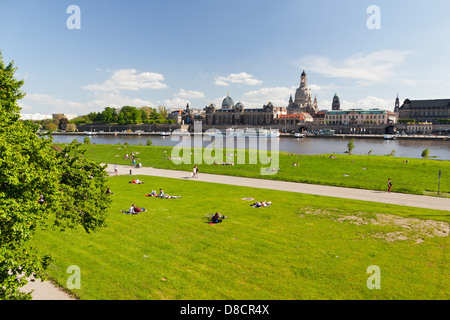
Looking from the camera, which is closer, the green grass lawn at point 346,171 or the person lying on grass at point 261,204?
the person lying on grass at point 261,204

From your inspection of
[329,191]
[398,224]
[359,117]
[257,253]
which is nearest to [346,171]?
[329,191]

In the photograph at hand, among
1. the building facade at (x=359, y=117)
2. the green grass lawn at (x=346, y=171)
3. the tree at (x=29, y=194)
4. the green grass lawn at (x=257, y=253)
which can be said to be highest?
the building facade at (x=359, y=117)

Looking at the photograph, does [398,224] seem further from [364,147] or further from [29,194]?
[364,147]

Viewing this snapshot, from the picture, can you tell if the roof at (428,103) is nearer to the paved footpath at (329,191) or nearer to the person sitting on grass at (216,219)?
the paved footpath at (329,191)

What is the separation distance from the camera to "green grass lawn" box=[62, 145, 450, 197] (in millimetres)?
27500

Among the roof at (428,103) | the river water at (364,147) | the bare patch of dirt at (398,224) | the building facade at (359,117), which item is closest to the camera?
the bare patch of dirt at (398,224)

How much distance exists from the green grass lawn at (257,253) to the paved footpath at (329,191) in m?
2.66

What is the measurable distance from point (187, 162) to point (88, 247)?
1098 inches

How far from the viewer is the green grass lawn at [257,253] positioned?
9.47 metres

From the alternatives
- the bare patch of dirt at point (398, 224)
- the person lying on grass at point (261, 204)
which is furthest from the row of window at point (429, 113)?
the person lying on grass at point (261, 204)

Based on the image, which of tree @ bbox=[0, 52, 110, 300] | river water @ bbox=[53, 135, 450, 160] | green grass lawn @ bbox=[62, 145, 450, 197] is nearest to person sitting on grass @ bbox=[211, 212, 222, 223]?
tree @ bbox=[0, 52, 110, 300]

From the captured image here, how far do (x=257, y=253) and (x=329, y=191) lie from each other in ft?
47.5
